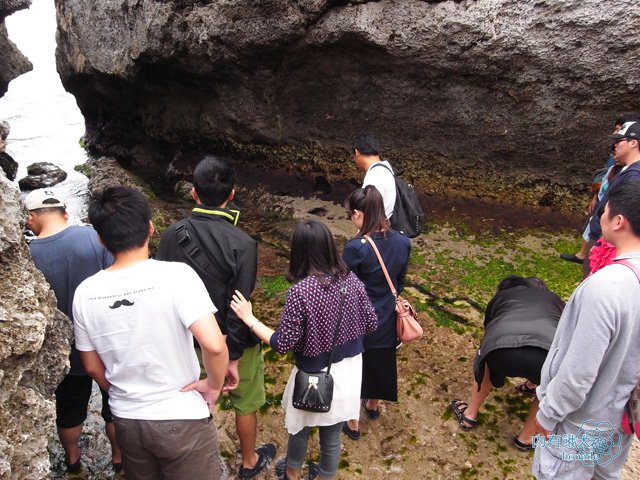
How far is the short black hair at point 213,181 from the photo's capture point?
3033mm

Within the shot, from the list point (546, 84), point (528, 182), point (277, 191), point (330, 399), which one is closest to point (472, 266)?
point (528, 182)

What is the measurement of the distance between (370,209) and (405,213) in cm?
141

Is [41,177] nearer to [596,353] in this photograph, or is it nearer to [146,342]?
[146,342]

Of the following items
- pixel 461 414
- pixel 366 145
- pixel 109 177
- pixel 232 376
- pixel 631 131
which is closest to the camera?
pixel 232 376

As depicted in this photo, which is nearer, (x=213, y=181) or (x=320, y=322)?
(x=320, y=322)

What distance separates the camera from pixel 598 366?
2.28 metres

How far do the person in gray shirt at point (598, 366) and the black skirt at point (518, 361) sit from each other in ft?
2.29

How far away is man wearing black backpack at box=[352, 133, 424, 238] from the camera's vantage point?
464 cm

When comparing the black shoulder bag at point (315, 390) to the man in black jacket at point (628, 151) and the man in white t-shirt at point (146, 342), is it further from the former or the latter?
the man in black jacket at point (628, 151)

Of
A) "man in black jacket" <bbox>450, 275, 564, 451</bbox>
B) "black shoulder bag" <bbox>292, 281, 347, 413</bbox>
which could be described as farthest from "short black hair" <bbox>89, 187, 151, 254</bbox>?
"man in black jacket" <bbox>450, 275, 564, 451</bbox>

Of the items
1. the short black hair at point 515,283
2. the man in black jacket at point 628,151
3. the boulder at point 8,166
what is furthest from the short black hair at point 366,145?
the boulder at point 8,166

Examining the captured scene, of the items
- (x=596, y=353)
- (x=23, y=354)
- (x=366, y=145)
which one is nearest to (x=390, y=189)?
(x=366, y=145)

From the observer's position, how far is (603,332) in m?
2.22

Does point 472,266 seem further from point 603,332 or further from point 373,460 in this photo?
point 603,332
